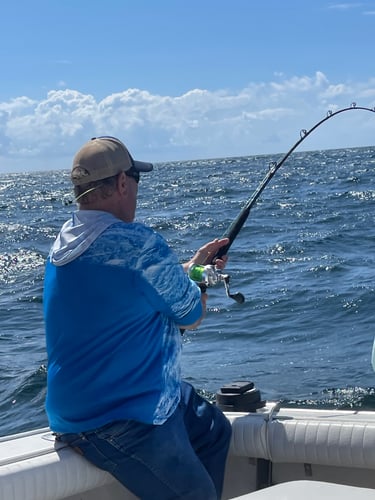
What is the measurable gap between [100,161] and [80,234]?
0.81 ft

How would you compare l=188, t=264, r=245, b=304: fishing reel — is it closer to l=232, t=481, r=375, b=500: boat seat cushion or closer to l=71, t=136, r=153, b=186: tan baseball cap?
l=71, t=136, r=153, b=186: tan baseball cap

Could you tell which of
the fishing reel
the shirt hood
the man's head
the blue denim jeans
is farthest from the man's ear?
the blue denim jeans

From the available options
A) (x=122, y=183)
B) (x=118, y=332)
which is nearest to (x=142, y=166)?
(x=122, y=183)

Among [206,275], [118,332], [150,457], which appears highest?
[206,275]

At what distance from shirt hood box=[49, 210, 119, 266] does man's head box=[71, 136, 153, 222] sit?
57 mm

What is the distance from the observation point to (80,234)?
2.73 m

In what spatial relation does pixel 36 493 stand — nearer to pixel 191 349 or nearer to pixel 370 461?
pixel 370 461

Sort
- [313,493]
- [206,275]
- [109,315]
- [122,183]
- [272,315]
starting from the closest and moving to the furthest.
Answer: [313,493] → [109,315] → [122,183] → [206,275] → [272,315]

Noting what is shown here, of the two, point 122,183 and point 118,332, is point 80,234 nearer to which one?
point 122,183

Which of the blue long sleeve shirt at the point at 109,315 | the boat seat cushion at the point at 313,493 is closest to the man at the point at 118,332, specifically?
the blue long sleeve shirt at the point at 109,315

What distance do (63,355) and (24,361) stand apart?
6.06m

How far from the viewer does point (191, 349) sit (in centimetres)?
861

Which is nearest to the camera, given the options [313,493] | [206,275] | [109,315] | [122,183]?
[313,493]

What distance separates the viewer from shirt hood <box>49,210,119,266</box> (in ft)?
8.89
